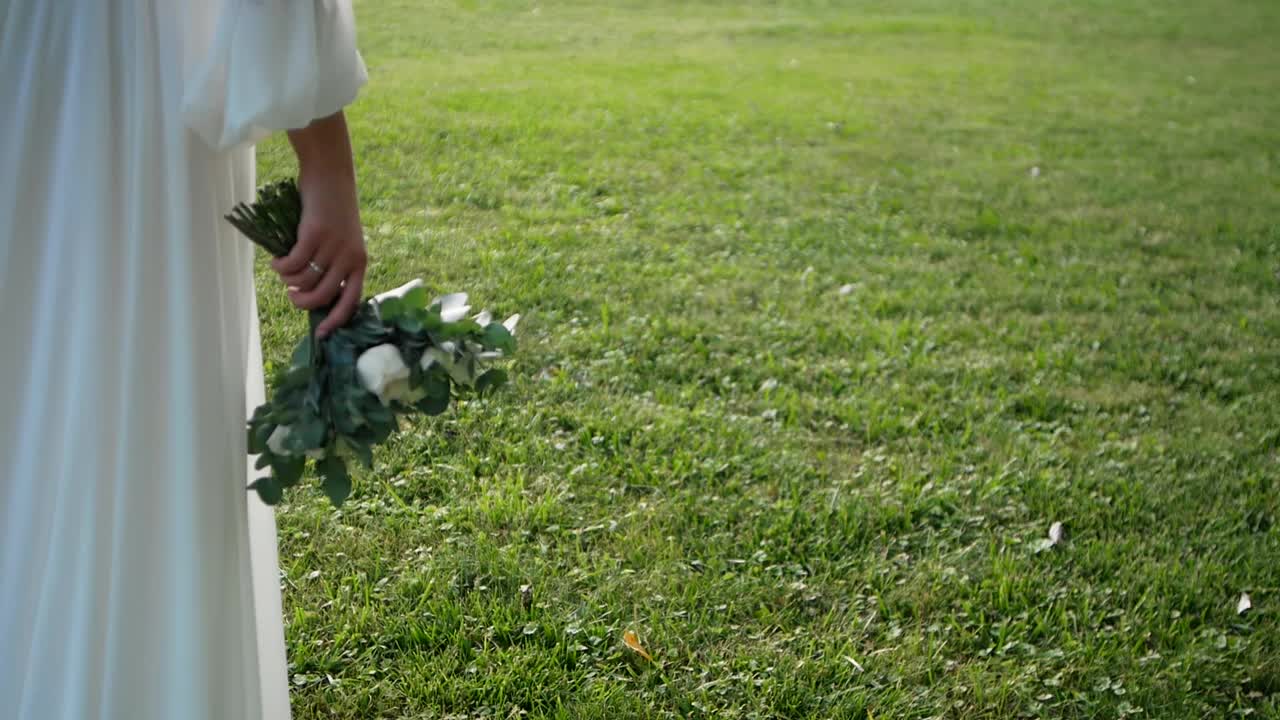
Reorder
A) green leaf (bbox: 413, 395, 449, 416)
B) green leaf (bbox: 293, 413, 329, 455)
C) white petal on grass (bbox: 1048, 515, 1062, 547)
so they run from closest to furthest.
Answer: green leaf (bbox: 293, 413, 329, 455) → green leaf (bbox: 413, 395, 449, 416) → white petal on grass (bbox: 1048, 515, 1062, 547)

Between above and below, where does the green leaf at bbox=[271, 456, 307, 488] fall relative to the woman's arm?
below

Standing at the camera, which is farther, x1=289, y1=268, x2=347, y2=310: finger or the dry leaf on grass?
the dry leaf on grass

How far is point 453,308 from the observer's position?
186cm

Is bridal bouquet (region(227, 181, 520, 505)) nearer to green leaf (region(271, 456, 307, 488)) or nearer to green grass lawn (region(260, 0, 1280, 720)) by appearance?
green leaf (region(271, 456, 307, 488))

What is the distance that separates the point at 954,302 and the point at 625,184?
7.59 ft

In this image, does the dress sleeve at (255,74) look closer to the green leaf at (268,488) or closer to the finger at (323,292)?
the finger at (323,292)

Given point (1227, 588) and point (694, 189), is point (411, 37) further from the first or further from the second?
point (1227, 588)

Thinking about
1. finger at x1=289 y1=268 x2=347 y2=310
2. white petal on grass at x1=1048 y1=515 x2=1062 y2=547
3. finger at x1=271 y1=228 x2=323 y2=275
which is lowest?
white petal on grass at x1=1048 y1=515 x2=1062 y2=547

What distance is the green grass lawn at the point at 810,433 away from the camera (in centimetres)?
291

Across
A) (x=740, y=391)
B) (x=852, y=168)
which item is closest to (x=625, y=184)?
(x=852, y=168)

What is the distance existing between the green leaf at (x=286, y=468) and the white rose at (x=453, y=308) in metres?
0.29

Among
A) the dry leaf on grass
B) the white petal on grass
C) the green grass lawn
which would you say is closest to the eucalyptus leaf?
the green grass lawn

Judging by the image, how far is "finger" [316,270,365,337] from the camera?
5.74 ft

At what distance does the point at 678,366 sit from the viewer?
14.7 ft
